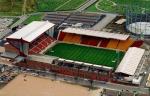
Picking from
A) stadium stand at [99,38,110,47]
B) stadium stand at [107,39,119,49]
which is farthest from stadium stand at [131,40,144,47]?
stadium stand at [99,38,110,47]

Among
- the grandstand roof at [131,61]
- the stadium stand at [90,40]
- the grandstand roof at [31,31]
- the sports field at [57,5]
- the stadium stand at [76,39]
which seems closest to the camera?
the grandstand roof at [131,61]

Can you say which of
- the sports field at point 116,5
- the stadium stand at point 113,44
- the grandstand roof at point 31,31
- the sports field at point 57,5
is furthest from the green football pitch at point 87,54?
the sports field at point 57,5

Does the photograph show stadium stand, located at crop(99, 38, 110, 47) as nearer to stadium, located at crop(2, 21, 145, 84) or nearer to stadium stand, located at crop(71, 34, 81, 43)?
stadium, located at crop(2, 21, 145, 84)

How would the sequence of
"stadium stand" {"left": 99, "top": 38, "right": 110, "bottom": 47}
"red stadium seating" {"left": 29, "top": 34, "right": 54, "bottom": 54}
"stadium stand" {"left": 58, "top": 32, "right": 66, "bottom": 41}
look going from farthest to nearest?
"stadium stand" {"left": 58, "top": 32, "right": 66, "bottom": 41}
"stadium stand" {"left": 99, "top": 38, "right": 110, "bottom": 47}
"red stadium seating" {"left": 29, "top": 34, "right": 54, "bottom": 54}

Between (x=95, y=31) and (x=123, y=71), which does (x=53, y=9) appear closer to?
(x=95, y=31)

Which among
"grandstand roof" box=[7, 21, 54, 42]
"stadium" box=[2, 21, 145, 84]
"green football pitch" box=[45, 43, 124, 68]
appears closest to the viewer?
"stadium" box=[2, 21, 145, 84]

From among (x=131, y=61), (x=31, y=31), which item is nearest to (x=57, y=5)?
(x=31, y=31)

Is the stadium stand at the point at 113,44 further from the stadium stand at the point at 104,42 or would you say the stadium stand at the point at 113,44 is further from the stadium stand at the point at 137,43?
the stadium stand at the point at 137,43
